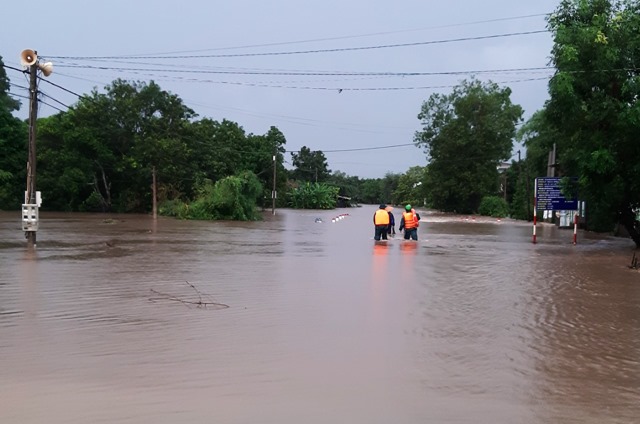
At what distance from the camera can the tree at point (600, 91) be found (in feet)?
61.3

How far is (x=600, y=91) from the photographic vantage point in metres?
19.7

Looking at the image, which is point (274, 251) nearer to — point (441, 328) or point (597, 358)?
point (441, 328)

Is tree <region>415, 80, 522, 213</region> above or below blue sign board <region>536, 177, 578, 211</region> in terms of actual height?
above

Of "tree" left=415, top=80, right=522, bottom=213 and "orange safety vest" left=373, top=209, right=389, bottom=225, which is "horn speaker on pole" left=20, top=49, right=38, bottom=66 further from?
"tree" left=415, top=80, right=522, bottom=213

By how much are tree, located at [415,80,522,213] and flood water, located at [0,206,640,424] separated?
52.5 m

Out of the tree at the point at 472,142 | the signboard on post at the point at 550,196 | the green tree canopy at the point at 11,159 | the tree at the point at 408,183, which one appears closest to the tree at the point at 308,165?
the tree at the point at 408,183

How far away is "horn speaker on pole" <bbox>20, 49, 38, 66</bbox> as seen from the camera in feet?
58.3

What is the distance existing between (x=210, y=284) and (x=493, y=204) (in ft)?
182

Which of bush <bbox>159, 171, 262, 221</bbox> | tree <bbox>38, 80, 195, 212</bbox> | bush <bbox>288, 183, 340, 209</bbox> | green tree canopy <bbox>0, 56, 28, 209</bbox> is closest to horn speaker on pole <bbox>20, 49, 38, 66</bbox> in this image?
bush <bbox>159, 171, 262, 221</bbox>

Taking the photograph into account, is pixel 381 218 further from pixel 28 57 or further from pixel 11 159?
pixel 11 159

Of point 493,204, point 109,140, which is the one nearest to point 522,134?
point 493,204

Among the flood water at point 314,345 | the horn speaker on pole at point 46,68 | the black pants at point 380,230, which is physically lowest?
the flood water at point 314,345

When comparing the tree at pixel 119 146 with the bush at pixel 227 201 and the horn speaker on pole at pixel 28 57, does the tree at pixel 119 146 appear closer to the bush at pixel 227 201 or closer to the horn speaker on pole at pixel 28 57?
the bush at pixel 227 201

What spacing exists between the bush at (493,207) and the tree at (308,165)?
5395cm
